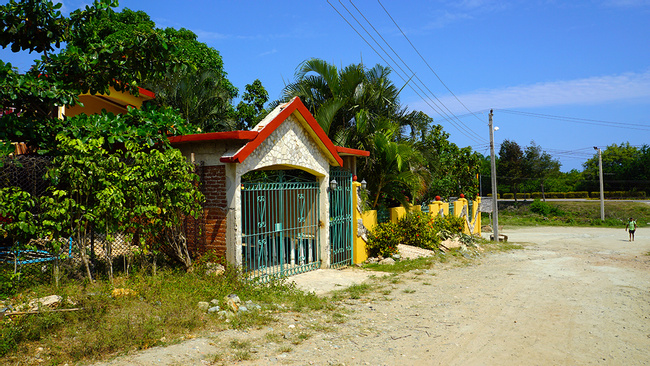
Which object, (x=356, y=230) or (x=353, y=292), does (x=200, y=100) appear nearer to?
(x=356, y=230)

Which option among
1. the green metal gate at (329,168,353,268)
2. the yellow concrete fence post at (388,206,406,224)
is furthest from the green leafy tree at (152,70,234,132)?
the yellow concrete fence post at (388,206,406,224)

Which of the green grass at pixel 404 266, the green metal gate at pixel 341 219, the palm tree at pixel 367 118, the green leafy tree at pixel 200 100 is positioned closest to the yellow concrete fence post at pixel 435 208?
the palm tree at pixel 367 118

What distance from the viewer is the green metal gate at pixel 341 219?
36.6ft

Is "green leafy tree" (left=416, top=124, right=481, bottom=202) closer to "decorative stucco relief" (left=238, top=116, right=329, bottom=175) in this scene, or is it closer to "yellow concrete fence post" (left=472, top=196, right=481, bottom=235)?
"yellow concrete fence post" (left=472, top=196, right=481, bottom=235)

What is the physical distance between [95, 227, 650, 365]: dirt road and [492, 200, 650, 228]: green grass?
28500mm

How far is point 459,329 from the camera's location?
6.56m

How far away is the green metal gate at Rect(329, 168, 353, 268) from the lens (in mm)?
11144

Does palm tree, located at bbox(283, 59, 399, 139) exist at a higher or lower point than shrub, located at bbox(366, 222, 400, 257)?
higher

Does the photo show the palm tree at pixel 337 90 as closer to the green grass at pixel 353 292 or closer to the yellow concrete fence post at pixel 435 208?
the yellow concrete fence post at pixel 435 208

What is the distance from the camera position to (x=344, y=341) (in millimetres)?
5828

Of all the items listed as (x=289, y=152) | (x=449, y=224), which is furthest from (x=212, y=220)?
(x=449, y=224)

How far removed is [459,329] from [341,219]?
517 cm

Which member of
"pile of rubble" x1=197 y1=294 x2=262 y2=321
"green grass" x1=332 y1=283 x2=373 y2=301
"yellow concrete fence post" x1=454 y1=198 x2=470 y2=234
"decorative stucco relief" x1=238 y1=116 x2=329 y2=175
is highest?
"decorative stucco relief" x1=238 y1=116 x2=329 y2=175

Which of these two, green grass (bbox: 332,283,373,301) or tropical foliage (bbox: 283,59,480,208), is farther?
tropical foliage (bbox: 283,59,480,208)
